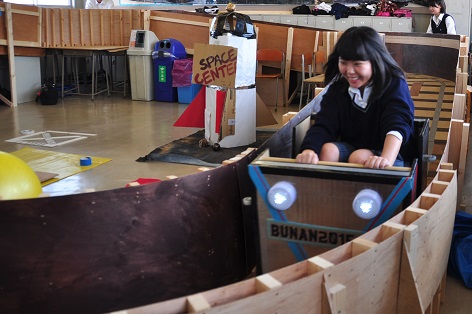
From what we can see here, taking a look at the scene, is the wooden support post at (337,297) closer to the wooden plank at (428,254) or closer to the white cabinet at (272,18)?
the wooden plank at (428,254)

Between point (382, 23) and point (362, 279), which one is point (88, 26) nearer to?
point (382, 23)

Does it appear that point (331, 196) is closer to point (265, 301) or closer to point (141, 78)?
point (265, 301)

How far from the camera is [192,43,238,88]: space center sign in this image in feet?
18.4

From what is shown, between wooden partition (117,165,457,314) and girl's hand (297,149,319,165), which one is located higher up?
girl's hand (297,149,319,165)

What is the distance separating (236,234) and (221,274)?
7.6 inches

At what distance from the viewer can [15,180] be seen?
287 centimetres

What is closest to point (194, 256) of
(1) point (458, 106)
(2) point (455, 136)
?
(2) point (455, 136)

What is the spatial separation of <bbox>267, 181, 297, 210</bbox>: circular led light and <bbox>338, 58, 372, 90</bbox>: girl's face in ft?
2.18

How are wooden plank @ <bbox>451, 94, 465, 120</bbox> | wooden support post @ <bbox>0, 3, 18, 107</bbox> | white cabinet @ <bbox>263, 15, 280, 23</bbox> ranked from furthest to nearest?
white cabinet @ <bbox>263, 15, 280, 23</bbox> < wooden support post @ <bbox>0, 3, 18, 107</bbox> < wooden plank @ <bbox>451, 94, 465, 120</bbox>

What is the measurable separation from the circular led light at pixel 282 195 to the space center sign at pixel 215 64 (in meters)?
3.69

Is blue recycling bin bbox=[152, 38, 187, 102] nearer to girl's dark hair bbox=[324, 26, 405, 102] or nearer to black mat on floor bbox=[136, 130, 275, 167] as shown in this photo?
black mat on floor bbox=[136, 130, 275, 167]

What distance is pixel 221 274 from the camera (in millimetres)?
2381

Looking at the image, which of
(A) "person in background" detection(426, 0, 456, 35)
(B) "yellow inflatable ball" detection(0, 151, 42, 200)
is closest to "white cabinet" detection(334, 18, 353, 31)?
(A) "person in background" detection(426, 0, 456, 35)

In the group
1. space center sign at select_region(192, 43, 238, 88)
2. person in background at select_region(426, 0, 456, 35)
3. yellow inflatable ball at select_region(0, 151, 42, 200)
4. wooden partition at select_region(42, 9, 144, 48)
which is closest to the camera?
yellow inflatable ball at select_region(0, 151, 42, 200)
